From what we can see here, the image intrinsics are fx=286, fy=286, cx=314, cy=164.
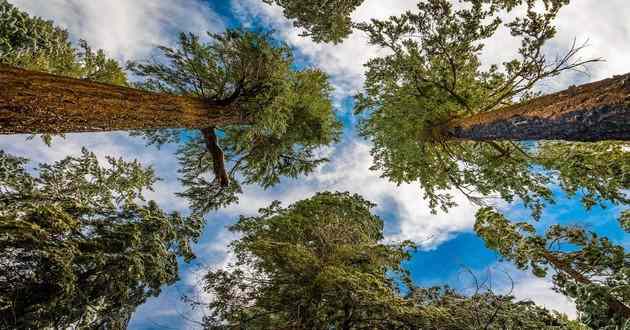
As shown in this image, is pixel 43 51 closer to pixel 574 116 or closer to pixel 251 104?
pixel 251 104

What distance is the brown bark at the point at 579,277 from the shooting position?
440 centimetres

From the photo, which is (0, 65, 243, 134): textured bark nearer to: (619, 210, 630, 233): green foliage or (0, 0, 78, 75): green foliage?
(0, 0, 78, 75): green foliage

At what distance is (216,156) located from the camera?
947cm

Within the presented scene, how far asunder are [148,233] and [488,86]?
8621 millimetres

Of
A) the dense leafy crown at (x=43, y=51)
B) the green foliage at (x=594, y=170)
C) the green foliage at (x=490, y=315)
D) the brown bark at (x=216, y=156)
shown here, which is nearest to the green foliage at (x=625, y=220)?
the green foliage at (x=594, y=170)

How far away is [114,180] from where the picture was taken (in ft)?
25.1

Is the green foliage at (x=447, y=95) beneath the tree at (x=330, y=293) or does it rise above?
above

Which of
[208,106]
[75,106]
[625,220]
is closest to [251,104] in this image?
[208,106]

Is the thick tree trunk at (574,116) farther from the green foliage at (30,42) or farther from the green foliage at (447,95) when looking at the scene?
the green foliage at (30,42)

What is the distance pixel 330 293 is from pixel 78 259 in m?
3.84

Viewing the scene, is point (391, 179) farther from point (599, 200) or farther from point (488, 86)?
point (599, 200)

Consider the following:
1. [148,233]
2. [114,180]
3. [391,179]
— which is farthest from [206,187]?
[391,179]

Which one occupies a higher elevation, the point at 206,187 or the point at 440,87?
the point at 440,87

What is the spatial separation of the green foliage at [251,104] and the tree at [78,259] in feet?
11.9
